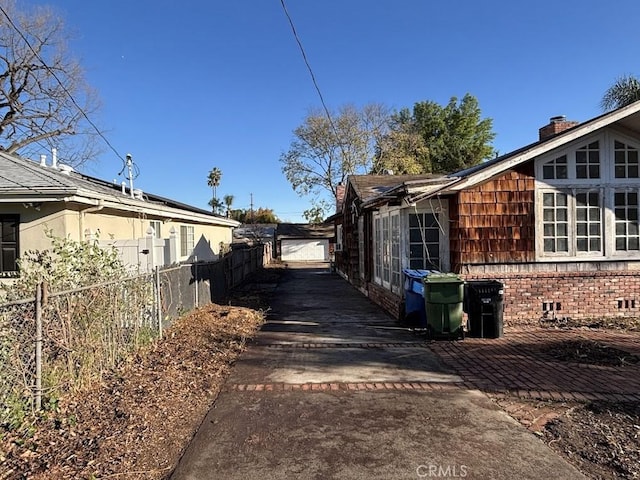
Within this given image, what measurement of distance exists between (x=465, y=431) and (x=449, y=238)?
6.20 metres

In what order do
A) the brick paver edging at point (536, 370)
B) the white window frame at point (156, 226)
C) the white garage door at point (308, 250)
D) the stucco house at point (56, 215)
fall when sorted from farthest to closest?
the white garage door at point (308, 250), the white window frame at point (156, 226), the stucco house at point (56, 215), the brick paver edging at point (536, 370)

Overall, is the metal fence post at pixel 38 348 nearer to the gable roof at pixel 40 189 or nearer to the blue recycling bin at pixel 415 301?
the gable roof at pixel 40 189

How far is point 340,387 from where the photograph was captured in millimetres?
5852

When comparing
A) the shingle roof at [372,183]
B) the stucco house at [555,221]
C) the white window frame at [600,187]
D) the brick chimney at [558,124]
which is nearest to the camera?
the stucco house at [555,221]

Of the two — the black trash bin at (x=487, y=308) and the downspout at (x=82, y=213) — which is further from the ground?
the downspout at (x=82, y=213)

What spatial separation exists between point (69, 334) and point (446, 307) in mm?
6054

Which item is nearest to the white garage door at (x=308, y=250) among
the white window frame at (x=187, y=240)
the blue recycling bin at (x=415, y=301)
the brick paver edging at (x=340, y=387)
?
the white window frame at (x=187, y=240)

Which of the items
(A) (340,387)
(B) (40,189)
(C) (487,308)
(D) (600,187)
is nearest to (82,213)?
(B) (40,189)

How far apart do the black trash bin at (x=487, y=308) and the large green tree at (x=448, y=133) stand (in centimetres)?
3573

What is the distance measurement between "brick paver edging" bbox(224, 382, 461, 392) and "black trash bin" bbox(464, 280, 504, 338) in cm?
291

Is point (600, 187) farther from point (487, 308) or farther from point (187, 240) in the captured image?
point (187, 240)

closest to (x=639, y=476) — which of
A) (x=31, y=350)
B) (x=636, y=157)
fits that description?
(x=31, y=350)

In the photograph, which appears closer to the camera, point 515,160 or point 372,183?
point 515,160

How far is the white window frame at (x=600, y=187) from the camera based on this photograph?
32.2ft
